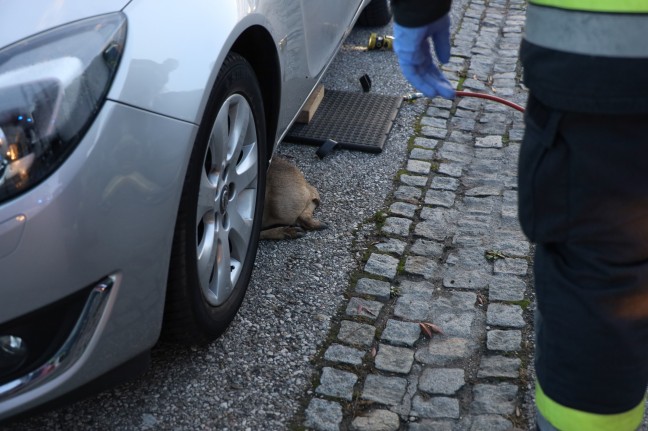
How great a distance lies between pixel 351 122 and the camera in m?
4.56

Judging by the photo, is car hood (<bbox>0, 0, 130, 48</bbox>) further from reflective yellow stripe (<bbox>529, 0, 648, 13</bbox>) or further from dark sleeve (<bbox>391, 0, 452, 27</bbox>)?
reflective yellow stripe (<bbox>529, 0, 648, 13</bbox>)

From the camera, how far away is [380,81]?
203 inches

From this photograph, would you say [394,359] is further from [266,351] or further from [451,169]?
[451,169]

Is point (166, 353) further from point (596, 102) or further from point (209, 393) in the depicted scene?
point (596, 102)

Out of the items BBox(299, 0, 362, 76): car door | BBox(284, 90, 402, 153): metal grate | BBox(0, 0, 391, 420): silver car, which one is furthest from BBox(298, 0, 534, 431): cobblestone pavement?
BBox(299, 0, 362, 76): car door

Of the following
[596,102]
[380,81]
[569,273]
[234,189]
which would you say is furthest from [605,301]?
[380,81]

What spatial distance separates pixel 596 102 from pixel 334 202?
218cm

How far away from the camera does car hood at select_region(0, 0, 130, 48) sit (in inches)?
85.8

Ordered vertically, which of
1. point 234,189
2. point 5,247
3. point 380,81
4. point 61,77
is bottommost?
point 380,81

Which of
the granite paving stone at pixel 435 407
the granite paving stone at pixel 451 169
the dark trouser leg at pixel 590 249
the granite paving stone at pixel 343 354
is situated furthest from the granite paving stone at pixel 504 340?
the granite paving stone at pixel 451 169

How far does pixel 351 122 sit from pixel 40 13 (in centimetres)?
247

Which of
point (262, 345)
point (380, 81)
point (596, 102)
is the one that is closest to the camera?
point (596, 102)

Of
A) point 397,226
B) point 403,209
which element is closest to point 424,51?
point 397,226

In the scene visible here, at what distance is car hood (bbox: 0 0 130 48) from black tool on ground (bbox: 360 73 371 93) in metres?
2.76
